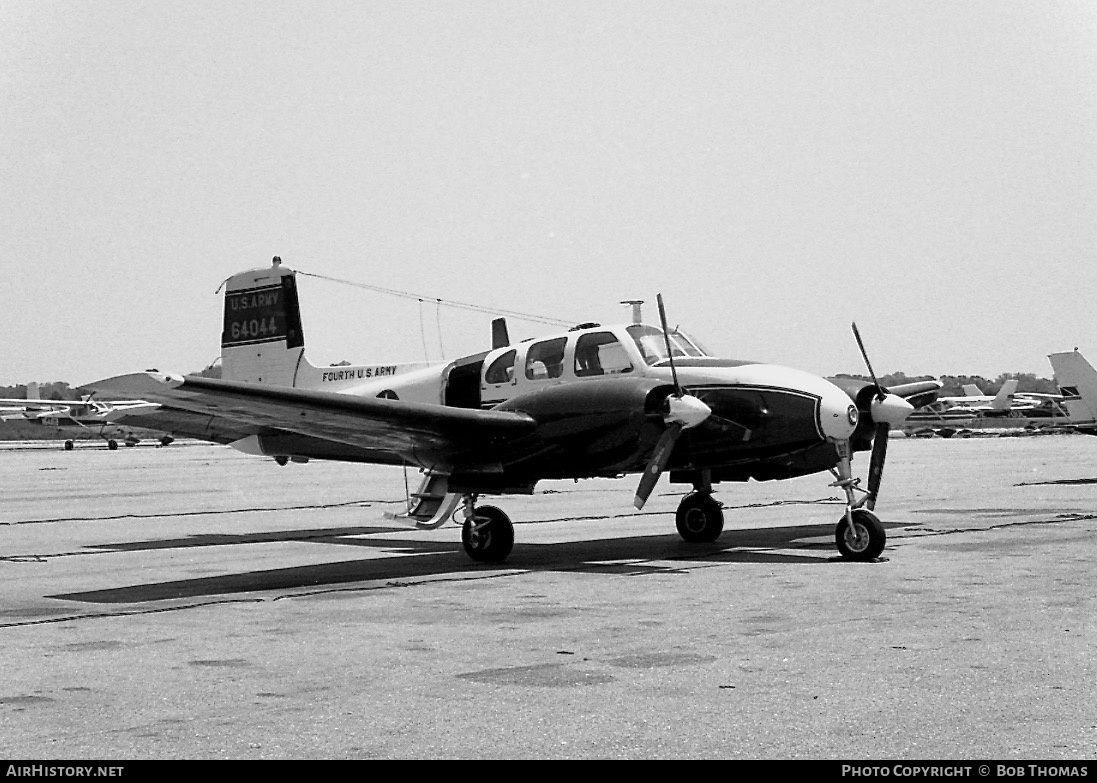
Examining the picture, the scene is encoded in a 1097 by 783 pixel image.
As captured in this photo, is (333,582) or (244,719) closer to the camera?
(244,719)

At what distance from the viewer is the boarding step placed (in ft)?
54.2

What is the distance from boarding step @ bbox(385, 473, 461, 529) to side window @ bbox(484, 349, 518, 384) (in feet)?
6.73

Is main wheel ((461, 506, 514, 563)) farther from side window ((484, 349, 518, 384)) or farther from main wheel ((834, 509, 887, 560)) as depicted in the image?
main wheel ((834, 509, 887, 560))

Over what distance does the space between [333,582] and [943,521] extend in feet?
38.9

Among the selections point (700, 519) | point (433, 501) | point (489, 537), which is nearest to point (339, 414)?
point (433, 501)

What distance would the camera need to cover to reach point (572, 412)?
15.5 m

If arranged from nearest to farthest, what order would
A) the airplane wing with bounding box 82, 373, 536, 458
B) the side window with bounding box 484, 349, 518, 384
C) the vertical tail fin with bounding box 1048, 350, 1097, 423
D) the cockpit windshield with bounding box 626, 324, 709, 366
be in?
the airplane wing with bounding box 82, 373, 536, 458 → the cockpit windshield with bounding box 626, 324, 709, 366 → the side window with bounding box 484, 349, 518, 384 → the vertical tail fin with bounding box 1048, 350, 1097, 423

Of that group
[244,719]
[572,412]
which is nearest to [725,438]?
[572,412]

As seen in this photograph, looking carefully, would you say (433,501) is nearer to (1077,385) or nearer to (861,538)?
(861,538)

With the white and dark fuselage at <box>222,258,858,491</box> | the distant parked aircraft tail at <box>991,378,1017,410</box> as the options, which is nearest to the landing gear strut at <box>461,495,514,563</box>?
the white and dark fuselage at <box>222,258,858,491</box>

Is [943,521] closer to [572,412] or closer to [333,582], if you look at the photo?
[572,412]

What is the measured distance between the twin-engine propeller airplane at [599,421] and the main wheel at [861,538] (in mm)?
17

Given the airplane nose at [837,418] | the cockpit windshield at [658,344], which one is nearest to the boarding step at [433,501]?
the cockpit windshield at [658,344]

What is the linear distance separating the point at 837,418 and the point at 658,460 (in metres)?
2.33
